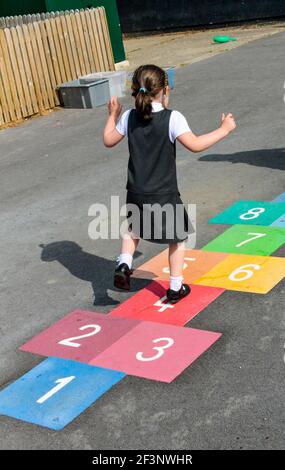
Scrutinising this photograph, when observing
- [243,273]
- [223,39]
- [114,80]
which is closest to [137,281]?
[243,273]

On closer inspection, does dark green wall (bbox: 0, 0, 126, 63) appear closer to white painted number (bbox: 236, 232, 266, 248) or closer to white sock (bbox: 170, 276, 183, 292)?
white painted number (bbox: 236, 232, 266, 248)

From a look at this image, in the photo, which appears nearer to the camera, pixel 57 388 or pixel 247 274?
pixel 57 388

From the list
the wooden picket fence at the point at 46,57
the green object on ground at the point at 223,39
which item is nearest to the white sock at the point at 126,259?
the wooden picket fence at the point at 46,57

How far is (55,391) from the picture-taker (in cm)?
438

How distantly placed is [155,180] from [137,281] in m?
1.15

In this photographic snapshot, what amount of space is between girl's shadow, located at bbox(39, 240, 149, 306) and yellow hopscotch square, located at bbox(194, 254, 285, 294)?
0.58m

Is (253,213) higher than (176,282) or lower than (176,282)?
lower

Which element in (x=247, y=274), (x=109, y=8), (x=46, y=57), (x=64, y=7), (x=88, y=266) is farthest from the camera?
(x=109, y=8)

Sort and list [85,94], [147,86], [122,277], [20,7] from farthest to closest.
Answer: [20,7] → [85,94] → [122,277] → [147,86]

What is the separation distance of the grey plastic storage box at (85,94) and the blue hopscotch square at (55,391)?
10265mm

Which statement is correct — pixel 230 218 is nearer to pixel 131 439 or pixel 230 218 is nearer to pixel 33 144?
pixel 131 439

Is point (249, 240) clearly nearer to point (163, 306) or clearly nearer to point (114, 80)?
point (163, 306)

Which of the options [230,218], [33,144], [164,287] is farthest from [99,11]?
[164,287]

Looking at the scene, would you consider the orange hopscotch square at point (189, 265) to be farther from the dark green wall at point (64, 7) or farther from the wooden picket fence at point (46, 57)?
the dark green wall at point (64, 7)
